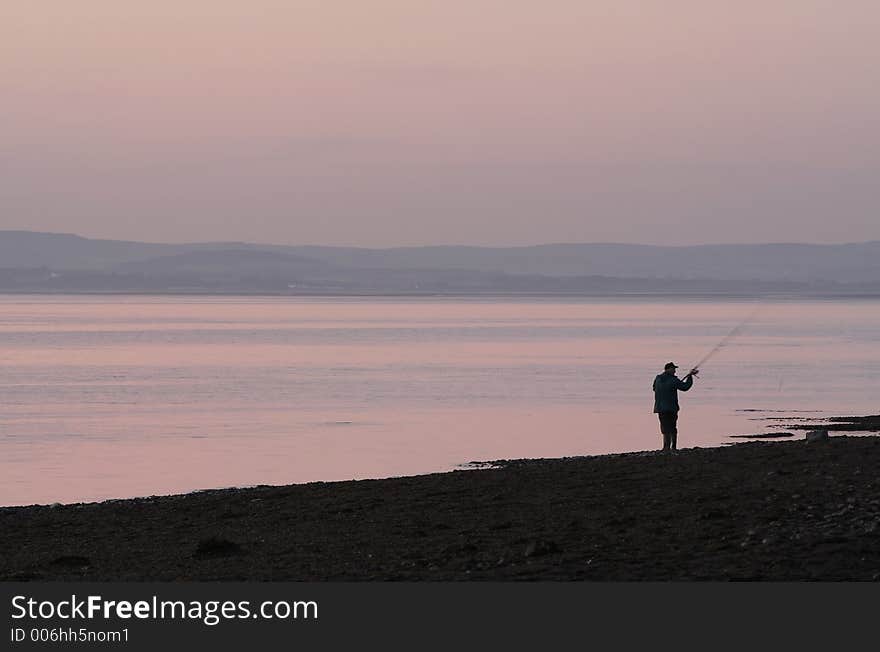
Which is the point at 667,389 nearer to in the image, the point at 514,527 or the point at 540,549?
the point at 514,527

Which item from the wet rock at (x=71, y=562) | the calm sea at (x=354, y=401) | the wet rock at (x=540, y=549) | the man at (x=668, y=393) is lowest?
the wet rock at (x=540, y=549)

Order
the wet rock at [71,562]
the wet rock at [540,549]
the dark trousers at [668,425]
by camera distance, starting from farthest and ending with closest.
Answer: the dark trousers at [668,425]
the wet rock at [71,562]
the wet rock at [540,549]

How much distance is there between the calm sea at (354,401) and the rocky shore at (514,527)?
6.68 metres

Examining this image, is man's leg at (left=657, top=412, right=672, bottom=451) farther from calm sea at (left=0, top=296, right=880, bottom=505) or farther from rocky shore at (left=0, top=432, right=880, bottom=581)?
calm sea at (left=0, top=296, right=880, bottom=505)

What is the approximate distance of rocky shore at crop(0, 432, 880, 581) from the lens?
14.7 meters

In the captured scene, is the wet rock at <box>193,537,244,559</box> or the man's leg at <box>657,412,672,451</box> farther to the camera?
the man's leg at <box>657,412,672,451</box>

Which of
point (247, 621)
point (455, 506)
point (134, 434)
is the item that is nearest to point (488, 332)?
point (134, 434)

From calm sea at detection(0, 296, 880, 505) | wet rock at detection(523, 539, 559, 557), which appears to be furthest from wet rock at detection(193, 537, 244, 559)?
calm sea at detection(0, 296, 880, 505)

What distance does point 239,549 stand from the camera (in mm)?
16734

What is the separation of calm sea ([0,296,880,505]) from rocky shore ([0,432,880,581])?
6678 mm

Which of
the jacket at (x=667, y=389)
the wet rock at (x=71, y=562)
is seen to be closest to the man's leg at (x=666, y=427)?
the jacket at (x=667, y=389)

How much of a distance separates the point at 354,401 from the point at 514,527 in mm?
31834

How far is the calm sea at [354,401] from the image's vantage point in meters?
31.8

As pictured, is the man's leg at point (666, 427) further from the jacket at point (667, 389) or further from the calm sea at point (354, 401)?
→ the calm sea at point (354, 401)
